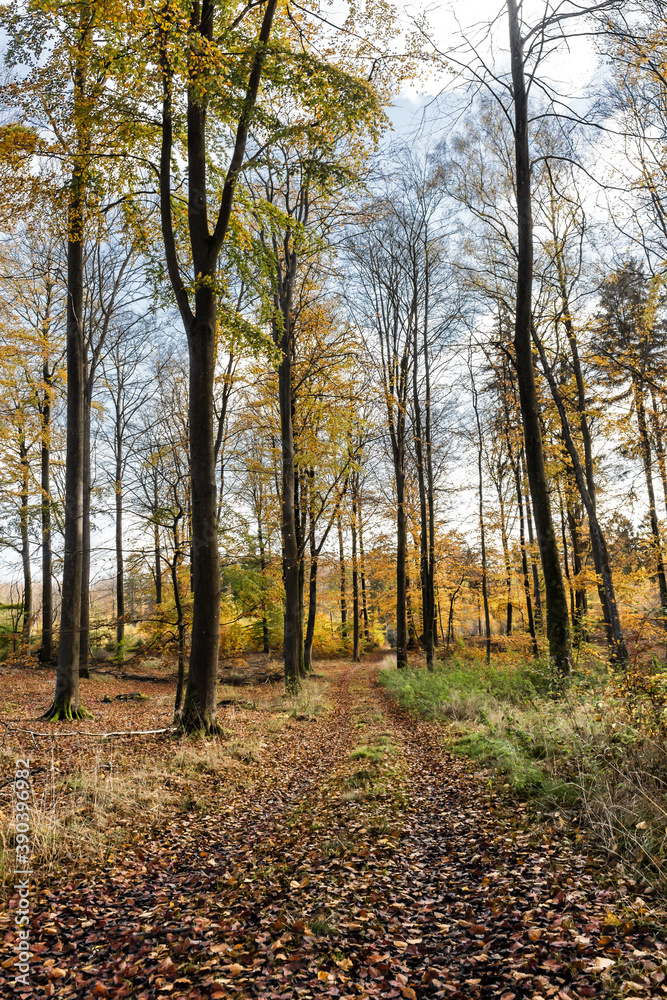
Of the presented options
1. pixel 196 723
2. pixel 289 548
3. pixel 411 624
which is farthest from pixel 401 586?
pixel 411 624

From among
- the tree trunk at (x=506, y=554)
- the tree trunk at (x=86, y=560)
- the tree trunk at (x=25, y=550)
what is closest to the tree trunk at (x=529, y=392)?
the tree trunk at (x=86, y=560)

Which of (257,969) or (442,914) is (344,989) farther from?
(442,914)

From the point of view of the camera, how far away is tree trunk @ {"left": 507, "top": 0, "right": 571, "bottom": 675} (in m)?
7.93

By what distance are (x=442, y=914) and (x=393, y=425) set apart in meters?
15.0

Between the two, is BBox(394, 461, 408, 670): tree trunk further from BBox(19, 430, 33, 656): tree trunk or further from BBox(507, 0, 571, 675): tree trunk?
BBox(19, 430, 33, 656): tree trunk

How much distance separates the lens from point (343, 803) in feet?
17.0

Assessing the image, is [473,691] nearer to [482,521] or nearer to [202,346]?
[202,346]

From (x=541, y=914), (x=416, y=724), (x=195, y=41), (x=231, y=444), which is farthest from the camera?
(x=231, y=444)

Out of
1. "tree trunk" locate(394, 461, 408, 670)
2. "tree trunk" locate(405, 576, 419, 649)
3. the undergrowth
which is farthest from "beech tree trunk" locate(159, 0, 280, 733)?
"tree trunk" locate(405, 576, 419, 649)

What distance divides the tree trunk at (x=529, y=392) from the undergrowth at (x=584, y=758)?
737 millimetres

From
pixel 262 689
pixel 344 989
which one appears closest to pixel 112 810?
pixel 344 989

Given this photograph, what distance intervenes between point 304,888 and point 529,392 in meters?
7.64

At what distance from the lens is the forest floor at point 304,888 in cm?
262

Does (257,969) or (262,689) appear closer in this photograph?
(257,969)
